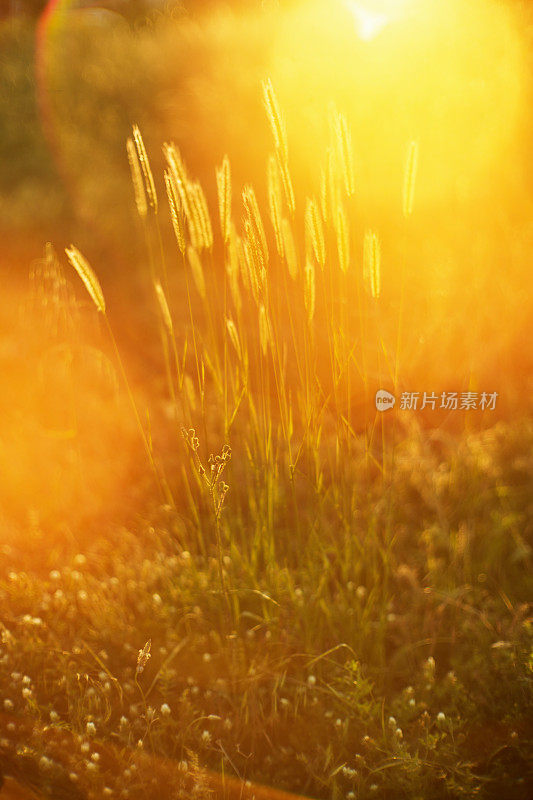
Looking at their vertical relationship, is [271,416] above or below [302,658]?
above

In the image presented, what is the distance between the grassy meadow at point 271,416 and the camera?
4.52 feet

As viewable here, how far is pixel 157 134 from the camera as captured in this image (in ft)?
11.3

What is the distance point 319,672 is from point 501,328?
66.6 inches

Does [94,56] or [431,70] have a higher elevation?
[94,56]

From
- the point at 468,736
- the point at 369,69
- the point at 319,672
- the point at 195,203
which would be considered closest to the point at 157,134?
the point at 369,69

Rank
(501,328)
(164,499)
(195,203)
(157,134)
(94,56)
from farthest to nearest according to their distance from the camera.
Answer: (94,56), (157,134), (501,328), (164,499), (195,203)

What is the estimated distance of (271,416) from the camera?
2.59m

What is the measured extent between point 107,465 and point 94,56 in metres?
2.67

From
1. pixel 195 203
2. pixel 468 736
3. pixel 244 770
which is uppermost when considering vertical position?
pixel 195 203

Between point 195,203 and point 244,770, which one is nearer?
point 195,203

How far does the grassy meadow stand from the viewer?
138 centimetres

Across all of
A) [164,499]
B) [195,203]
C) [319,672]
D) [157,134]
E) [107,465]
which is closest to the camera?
[195,203]

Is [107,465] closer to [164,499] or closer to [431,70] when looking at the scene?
[164,499]

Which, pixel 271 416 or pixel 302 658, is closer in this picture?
pixel 302 658
